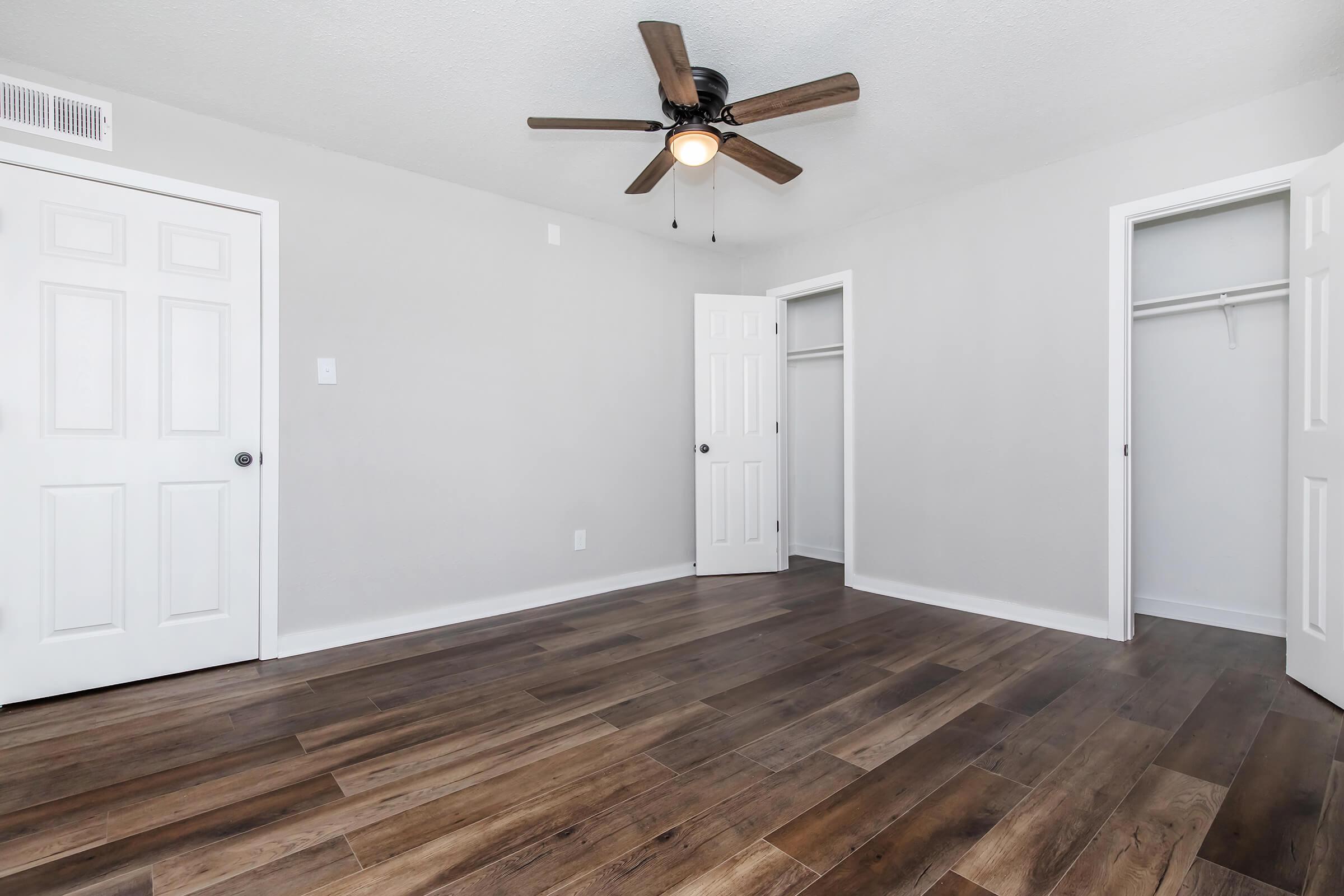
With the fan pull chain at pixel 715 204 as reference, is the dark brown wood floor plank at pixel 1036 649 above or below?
below

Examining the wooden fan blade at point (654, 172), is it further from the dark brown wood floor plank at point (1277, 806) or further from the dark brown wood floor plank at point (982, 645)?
the dark brown wood floor plank at point (1277, 806)

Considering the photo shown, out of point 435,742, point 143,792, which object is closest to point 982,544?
point 435,742

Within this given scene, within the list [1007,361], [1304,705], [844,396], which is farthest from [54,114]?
[1304,705]

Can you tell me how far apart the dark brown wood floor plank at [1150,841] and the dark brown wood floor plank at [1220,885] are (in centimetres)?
2

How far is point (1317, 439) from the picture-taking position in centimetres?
248

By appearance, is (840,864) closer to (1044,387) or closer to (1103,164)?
(1044,387)

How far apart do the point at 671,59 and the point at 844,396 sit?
115 inches

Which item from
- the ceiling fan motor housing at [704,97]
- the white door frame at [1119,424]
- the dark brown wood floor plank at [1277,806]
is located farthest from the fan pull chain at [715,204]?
the dark brown wood floor plank at [1277,806]

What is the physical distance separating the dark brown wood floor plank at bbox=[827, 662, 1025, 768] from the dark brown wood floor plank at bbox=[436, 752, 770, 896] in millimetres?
355

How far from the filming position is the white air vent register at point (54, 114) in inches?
97.1

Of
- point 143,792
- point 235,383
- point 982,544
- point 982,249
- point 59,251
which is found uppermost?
point 982,249

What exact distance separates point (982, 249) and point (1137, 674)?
7.86 ft

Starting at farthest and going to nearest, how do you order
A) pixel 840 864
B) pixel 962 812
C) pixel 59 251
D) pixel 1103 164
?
pixel 1103 164 < pixel 59 251 < pixel 962 812 < pixel 840 864

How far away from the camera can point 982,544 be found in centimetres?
373
